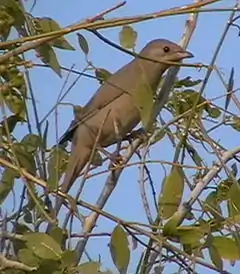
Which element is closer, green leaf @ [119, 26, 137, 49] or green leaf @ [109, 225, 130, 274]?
green leaf @ [109, 225, 130, 274]

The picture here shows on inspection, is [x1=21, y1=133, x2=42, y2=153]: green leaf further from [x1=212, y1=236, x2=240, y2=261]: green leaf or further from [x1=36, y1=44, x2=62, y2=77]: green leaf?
[x1=212, y1=236, x2=240, y2=261]: green leaf

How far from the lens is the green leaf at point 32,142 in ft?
3.37

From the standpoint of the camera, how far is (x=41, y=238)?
2.73ft

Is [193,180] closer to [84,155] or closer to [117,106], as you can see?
[84,155]

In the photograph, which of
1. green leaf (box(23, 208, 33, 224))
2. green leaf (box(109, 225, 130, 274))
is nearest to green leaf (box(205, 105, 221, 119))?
green leaf (box(23, 208, 33, 224))

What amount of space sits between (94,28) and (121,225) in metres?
0.22

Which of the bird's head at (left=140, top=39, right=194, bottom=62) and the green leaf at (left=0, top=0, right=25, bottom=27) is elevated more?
the bird's head at (left=140, top=39, right=194, bottom=62)

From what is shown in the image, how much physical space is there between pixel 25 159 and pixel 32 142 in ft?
0.15

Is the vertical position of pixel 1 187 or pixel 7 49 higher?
pixel 7 49

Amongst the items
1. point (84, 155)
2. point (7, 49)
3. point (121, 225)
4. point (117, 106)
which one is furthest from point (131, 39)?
point (117, 106)

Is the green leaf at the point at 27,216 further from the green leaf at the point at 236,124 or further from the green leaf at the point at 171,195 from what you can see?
the green leaf at the point at 236,124

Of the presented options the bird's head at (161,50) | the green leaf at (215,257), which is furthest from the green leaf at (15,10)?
the bird's head at (161,50)

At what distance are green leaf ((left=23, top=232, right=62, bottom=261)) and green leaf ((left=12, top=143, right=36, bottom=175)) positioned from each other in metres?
0.16

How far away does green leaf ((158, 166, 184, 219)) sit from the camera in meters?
0.96
